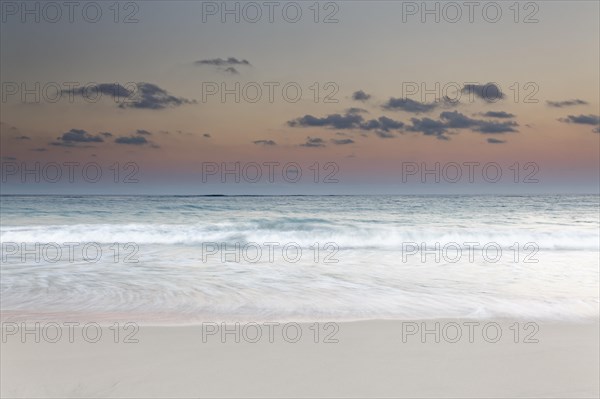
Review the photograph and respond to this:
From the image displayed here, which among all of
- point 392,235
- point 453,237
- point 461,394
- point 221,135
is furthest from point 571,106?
point 461,394

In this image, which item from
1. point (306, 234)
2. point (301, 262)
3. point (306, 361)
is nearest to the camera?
point (306, 361)

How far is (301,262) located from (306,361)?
3.49m

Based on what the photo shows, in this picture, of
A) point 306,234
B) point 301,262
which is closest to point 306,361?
point 301,262

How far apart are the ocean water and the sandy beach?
14.4 inches

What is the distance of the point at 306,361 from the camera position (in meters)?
2.43

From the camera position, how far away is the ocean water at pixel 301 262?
11.7ft

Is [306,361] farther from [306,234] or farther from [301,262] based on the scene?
[306,234]

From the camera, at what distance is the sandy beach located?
2.12 meters

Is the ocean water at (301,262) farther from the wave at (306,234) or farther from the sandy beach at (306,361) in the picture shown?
the sandy beach at (306,361)

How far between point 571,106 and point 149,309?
8.10 meters

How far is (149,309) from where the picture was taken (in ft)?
11.5

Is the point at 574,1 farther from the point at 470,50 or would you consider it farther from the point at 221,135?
the point at 221,135

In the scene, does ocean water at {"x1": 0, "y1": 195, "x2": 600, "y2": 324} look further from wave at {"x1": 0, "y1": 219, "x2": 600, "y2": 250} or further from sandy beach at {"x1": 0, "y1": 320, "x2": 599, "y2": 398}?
sandy beach at {"x1": 0, "y1": 320, "x2": 599, "y2": 398}

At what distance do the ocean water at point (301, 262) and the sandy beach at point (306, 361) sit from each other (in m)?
0.37
